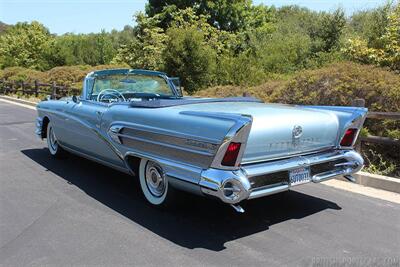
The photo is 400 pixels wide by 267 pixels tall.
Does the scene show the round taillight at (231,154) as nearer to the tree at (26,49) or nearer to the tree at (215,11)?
the tree at (215,11)

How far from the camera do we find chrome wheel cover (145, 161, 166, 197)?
499 centimetres

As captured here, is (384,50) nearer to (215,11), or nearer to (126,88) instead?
(126,88)

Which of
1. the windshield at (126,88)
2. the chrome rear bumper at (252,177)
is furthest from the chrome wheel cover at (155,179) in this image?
the windshield at (126,88)

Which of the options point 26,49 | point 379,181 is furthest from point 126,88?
point 26,49

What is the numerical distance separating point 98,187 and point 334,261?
3.40 m

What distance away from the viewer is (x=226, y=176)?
3.98 m

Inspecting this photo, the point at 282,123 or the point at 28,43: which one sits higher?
the point at 28,43

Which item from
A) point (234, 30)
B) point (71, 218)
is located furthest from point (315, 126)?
point (234, 30)

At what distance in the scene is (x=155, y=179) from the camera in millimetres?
5129

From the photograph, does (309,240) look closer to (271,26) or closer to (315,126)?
(315,126)

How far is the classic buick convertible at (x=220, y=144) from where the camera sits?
4.03 meters

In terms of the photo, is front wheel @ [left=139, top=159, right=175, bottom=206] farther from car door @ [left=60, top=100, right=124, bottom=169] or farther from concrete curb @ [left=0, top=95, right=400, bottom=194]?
concrete curb @ [left=0, top=95, right=400, bottom=194]

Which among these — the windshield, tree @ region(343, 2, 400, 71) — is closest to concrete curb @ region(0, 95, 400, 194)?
the windshield

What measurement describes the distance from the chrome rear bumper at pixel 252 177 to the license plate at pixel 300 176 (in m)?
0.05
